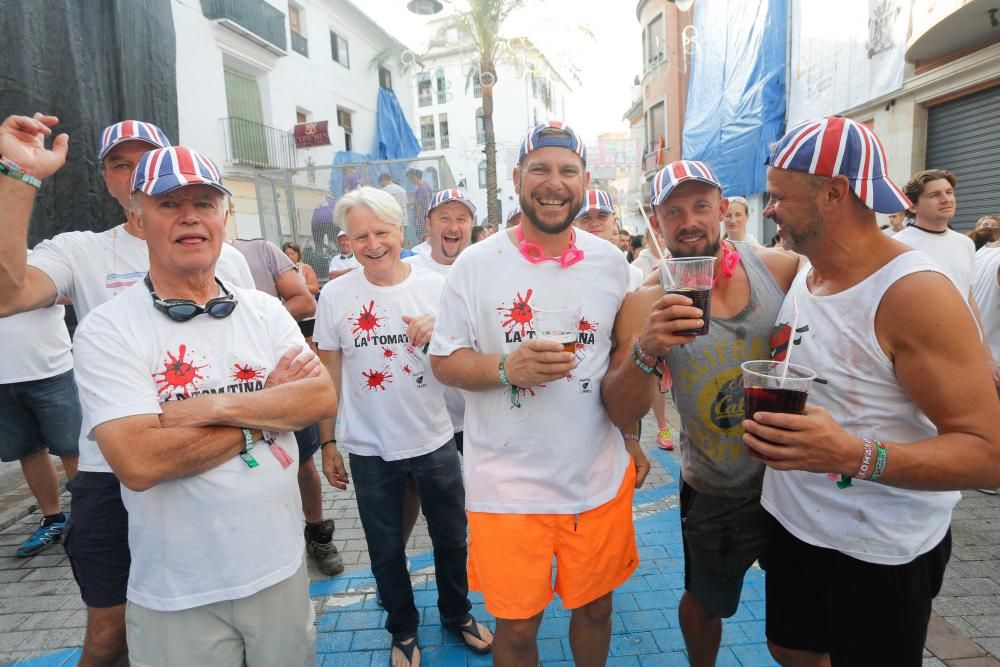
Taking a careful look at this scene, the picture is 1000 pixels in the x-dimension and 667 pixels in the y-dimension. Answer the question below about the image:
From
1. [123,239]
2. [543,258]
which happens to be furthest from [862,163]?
[123,239]

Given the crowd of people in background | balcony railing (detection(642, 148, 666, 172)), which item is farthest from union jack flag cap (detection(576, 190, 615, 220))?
balcony railing (detection(642, 148, 666, 172))

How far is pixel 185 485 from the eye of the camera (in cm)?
176

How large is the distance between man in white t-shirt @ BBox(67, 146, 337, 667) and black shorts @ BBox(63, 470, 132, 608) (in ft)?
1.21

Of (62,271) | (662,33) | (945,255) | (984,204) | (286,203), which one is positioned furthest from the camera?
(662,33)

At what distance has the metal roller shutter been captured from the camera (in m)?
8.27

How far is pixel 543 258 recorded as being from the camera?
7.43 ft

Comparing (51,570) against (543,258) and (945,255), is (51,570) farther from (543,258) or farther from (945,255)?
(945,255)

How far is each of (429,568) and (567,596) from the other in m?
Answer: 1.77

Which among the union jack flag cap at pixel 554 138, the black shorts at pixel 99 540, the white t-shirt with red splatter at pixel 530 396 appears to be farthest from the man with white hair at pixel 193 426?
the union jack flag cap at pixel 554 138

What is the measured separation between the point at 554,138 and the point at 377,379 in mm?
1514

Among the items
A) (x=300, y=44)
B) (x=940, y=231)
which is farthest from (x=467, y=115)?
(x=940, y=231)

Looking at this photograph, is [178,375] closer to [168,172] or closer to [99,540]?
[168,172]

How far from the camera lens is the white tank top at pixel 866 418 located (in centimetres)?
170

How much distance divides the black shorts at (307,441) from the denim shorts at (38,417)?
1.96 metres
